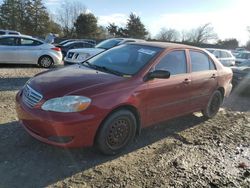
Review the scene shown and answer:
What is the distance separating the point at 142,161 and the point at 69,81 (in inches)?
63.7

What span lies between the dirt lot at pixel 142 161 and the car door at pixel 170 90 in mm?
510

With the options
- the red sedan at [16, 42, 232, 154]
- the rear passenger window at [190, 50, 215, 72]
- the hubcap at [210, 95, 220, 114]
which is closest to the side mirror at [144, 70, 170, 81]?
the red sedan at [16, 42, 232, 154]

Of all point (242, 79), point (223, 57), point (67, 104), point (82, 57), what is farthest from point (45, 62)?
point (67, 104)

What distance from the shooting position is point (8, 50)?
43.3 ft

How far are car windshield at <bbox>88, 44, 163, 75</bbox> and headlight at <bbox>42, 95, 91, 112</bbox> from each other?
3.57 feet

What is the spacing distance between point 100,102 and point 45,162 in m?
1.14

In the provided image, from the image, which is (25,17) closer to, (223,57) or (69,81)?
(223,57)

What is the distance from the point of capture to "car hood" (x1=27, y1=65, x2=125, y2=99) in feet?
14.2

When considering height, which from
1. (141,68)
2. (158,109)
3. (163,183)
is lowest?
(163,183)

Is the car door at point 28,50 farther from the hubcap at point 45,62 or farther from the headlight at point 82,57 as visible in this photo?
the headlight at point 82,57

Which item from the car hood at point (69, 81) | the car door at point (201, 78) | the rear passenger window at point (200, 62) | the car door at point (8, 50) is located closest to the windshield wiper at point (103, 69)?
the car hood at point (69, 81)

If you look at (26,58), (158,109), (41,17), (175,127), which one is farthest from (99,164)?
(41,17)

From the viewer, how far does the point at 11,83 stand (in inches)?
374

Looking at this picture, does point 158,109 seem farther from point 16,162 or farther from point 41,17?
point 41,17
